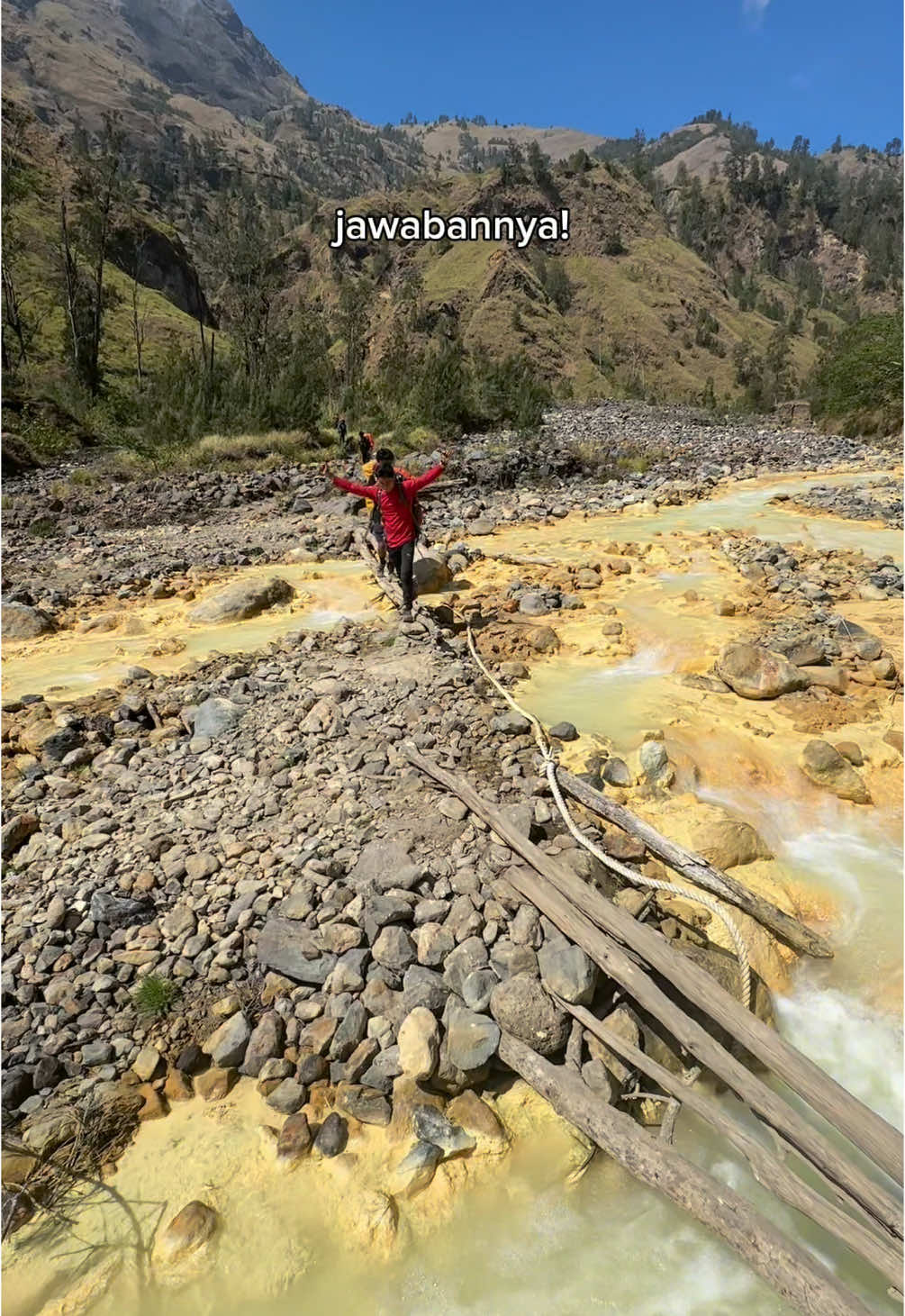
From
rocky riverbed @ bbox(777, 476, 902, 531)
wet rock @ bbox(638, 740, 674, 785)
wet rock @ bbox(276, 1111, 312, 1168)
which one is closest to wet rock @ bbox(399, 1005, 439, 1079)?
wet rock @ bbox(276, 1111, 312, 1168)

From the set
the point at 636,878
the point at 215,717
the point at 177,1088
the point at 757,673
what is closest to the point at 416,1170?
the point at 177,1088

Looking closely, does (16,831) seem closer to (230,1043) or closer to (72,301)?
(230,1043)

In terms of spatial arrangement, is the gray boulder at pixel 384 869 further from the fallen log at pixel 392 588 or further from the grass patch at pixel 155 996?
the fallen log at pixel 392 588

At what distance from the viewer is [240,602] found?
914 cm

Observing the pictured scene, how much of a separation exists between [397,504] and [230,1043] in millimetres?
5483

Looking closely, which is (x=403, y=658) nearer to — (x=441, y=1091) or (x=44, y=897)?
(x=44, y=897)

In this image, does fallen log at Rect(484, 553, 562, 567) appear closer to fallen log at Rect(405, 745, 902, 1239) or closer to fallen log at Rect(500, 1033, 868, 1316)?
fallen log at Rect(405, 745, 902, 1239)

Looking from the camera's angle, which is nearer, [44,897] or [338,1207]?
[338,1207]

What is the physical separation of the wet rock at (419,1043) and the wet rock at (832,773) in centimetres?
377

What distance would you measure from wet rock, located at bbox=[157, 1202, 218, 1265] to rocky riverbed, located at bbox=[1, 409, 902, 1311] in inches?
0.7

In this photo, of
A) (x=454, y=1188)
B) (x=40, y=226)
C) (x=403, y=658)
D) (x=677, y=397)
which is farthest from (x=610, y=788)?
(x=677, y=397)

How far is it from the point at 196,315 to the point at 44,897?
214 feet

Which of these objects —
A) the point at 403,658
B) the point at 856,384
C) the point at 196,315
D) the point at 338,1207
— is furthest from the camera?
the point at 196,315

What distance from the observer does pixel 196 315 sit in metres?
58.8
